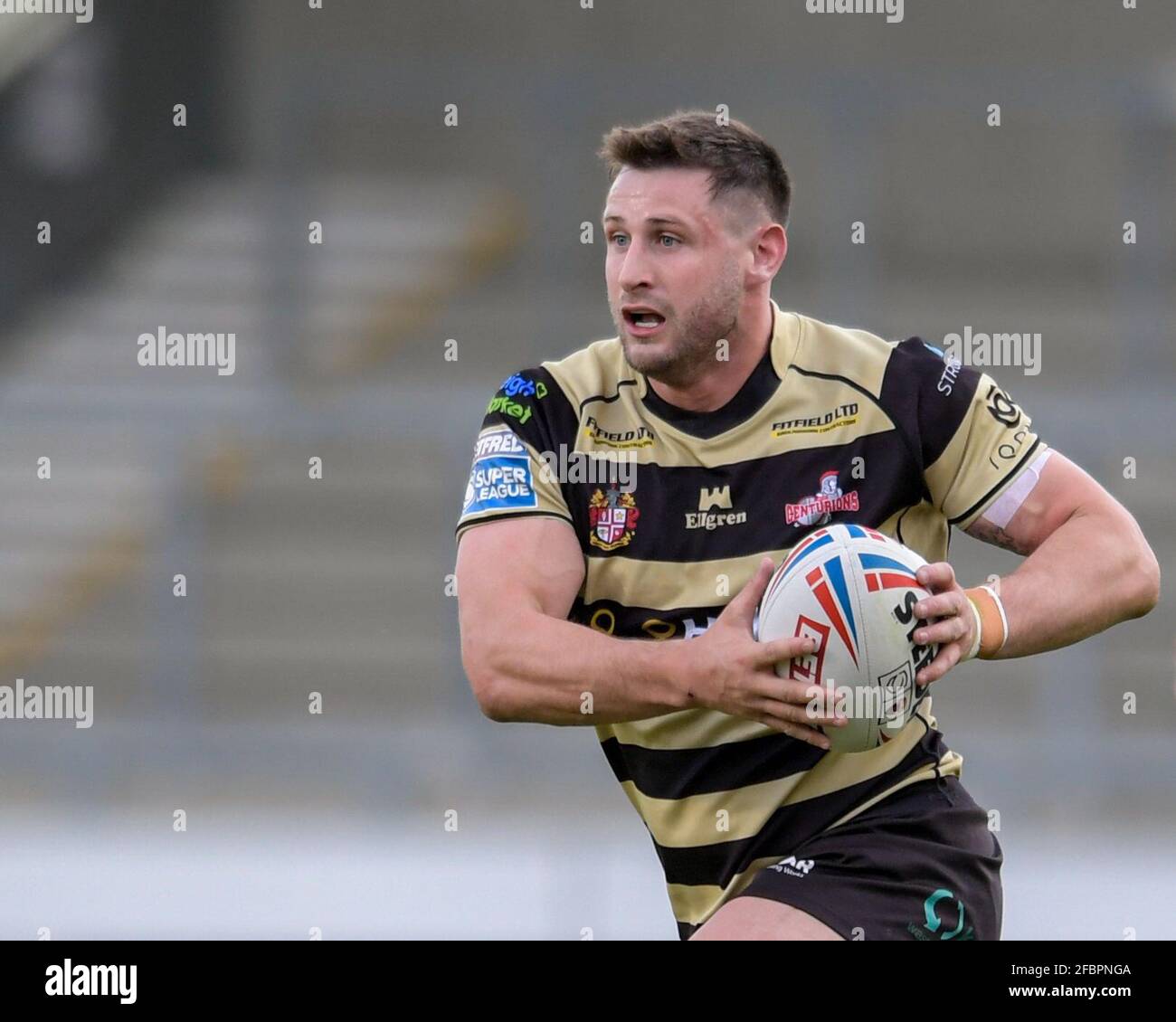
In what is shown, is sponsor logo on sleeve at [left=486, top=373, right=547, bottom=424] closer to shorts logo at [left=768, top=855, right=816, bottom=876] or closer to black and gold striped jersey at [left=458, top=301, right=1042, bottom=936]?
black and gold striped jersey at [left=458, top=301, right=1042, bottom=936]

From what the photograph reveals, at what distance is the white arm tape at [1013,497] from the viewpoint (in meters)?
3.43

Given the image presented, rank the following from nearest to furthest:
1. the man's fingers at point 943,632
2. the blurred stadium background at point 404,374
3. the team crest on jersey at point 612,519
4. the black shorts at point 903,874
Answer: the man's fingers at point 943,632 → the black shorts at point 903,874 → the team crest on jersey at point 612,519 → the blurred stadium background at point 404,374

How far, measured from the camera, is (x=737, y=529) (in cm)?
343

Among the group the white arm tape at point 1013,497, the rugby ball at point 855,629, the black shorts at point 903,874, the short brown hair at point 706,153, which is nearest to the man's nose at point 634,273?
the short brown hair at point 706,153

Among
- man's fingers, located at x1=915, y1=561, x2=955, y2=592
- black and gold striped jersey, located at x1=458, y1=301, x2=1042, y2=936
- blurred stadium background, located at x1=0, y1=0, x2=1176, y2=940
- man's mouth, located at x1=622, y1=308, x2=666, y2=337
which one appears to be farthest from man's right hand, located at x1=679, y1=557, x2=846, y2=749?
blurred stadium background, located at x1=0, y1=0, x2=1176, y2=940

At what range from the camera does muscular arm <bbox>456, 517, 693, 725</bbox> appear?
3.08 metres

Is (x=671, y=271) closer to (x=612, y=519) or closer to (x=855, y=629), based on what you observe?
(x=612, y=519)

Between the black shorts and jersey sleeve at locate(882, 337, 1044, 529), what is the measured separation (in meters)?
0.58

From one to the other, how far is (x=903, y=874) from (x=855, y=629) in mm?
542

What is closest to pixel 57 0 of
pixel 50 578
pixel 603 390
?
pixel 50 578

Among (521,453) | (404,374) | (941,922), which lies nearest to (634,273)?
(521,453)

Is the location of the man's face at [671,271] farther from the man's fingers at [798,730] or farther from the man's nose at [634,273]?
the man's fingers at [798,730]
